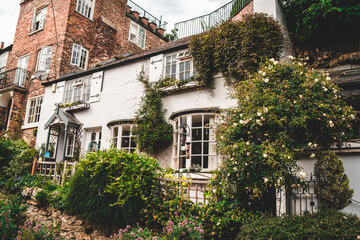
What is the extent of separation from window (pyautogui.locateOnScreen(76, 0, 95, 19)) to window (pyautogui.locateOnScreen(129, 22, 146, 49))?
310cm

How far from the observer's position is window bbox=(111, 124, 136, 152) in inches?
460

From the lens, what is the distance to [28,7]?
20.6m

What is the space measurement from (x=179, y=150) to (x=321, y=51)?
635 centimetres

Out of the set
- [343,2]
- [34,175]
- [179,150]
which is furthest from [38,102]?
[343,2]

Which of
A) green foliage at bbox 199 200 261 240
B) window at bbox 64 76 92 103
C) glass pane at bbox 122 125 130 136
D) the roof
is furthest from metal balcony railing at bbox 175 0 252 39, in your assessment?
green foliage at bbox 199 200 261 240

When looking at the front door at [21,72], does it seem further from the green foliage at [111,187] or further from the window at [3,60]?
the green foliage at [111,187]

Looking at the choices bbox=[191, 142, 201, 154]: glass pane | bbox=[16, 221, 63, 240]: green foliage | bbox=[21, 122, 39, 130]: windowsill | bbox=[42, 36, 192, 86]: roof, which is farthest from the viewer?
bbox=[21, 122, 39, 130]: windowsill

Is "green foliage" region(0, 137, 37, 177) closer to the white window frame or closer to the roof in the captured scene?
the white window frame

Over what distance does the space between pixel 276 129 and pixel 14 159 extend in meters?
11.1

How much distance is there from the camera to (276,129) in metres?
6.41

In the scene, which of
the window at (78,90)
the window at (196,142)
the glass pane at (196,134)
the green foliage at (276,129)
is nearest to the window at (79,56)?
the window at (78,90)

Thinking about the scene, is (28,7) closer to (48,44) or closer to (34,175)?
(48,44)

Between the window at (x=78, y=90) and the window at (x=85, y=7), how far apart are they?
6.03 meters

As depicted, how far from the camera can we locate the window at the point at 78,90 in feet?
47.2
